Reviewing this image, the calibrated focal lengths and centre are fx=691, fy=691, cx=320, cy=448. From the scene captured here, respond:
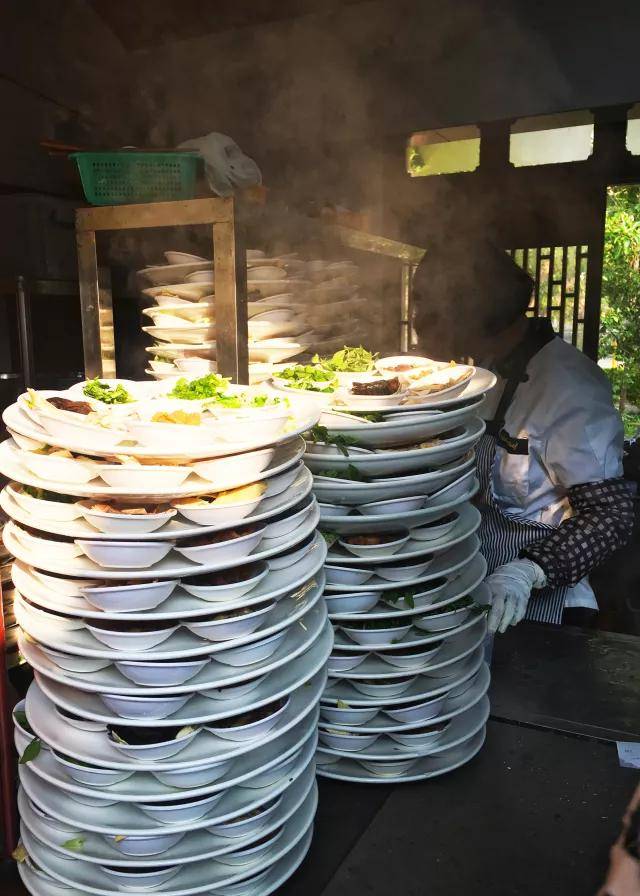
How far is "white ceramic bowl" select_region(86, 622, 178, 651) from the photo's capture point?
41.8 inches

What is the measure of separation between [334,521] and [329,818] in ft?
2.02

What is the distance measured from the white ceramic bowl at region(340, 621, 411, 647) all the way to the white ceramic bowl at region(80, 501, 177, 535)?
0.62 meters

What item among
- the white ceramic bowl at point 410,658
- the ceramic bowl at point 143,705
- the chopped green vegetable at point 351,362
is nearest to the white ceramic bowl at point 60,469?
the ceramic bowl at point 143,705

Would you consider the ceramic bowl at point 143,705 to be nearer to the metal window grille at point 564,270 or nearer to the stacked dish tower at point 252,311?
the stacked dish tower at point 252,311

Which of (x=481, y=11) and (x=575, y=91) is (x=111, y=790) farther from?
(x=481, y=11)

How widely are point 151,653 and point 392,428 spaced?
68 centimetres

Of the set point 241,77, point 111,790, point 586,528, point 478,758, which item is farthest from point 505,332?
point 111,790

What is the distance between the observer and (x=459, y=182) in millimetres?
4711

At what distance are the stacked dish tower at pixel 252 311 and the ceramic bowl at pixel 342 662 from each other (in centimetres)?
92

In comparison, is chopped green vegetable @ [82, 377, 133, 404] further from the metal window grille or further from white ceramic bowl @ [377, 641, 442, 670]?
the metal window grille

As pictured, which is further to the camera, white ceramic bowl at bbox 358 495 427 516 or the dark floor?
white ceramic bowl at bbox 358 495 427 516

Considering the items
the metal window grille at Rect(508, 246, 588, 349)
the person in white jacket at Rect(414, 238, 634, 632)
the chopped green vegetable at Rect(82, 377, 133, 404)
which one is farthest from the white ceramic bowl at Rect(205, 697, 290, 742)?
the metal window grille at Rect(508, 246, 588, 349)

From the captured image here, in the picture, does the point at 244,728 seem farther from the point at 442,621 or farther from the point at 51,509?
the point at 442,621

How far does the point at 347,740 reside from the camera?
5.07 ft
